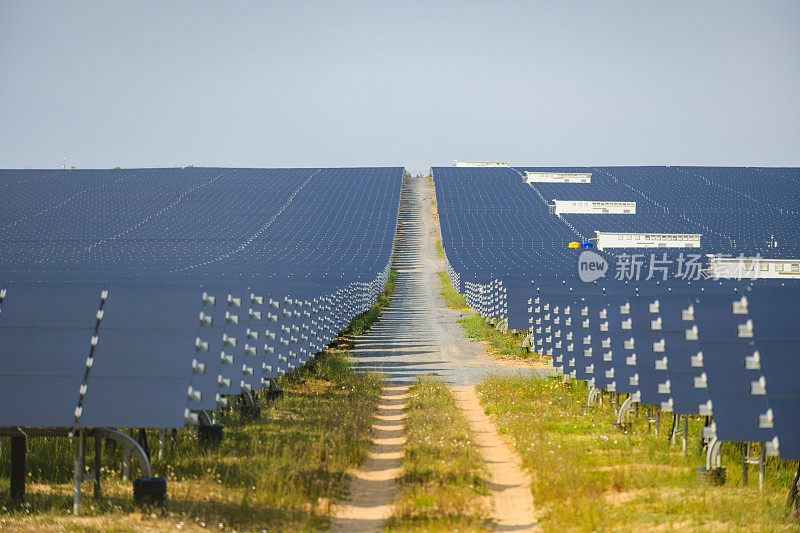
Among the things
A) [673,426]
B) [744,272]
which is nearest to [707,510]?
[673,426]

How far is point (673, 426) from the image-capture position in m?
11.3

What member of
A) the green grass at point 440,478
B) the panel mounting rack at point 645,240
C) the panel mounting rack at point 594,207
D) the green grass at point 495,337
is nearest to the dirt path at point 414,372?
the green grass at point 440,478

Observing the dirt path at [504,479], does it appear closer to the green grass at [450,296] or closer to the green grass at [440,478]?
the green grass at [440,478]

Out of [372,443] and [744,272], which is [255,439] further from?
[744,272]

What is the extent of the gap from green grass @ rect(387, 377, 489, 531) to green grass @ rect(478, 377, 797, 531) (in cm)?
64

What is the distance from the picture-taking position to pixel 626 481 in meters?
9.01

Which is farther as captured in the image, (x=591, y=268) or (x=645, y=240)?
(x=645, y=240)

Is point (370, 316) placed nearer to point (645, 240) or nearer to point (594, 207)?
point (645, 240)

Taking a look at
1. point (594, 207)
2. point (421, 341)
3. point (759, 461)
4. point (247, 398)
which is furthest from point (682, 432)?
point (594, 207)

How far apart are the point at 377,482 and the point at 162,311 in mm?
3228

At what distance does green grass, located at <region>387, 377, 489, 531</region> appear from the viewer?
7.86 m

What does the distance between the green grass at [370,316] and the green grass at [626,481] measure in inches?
670

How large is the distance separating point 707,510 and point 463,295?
38.9 meters

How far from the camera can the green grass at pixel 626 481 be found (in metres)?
7.66
